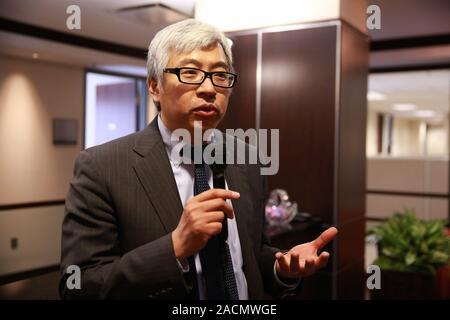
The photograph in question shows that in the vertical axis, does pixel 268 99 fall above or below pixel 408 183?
Result: above

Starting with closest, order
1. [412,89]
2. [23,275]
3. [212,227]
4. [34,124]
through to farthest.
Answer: [212,227]
[23,275]
[34,124]
[412,89]

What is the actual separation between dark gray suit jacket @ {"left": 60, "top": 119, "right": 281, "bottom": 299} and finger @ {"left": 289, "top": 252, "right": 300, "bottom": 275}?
0.41 feet

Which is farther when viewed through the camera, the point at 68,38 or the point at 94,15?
the point at 68,38

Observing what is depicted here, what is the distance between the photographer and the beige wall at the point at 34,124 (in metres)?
4.87

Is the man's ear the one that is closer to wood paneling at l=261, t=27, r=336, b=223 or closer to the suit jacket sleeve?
the suit jacket sleeve

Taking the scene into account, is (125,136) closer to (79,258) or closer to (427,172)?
(79,258)

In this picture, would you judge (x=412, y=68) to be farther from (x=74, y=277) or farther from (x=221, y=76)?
(x=74, y=277)

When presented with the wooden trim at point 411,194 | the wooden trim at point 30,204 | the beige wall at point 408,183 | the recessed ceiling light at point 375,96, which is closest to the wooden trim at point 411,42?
the beige wall at point 408,183

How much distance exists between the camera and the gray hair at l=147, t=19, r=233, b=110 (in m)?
0.94

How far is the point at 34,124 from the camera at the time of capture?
16.9 ft

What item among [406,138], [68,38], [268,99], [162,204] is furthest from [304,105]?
[406,138]

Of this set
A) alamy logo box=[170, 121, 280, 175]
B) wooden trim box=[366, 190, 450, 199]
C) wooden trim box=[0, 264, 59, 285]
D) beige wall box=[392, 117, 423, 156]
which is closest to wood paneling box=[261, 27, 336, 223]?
alamy logo box=[170, 121, 280, 175]

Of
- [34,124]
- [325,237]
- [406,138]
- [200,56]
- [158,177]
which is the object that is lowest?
[325,237]

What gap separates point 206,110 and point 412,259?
1851mm
